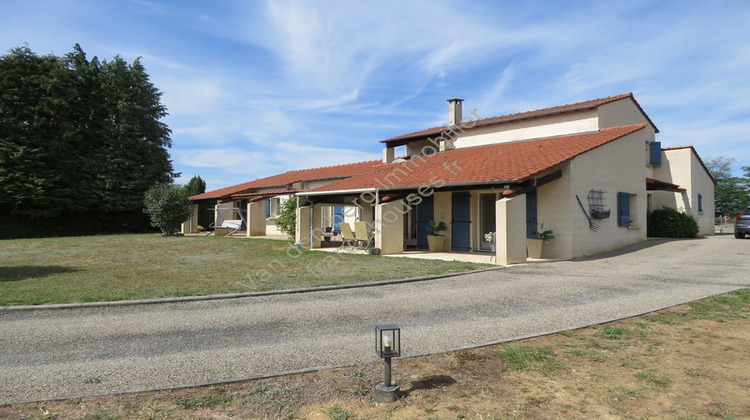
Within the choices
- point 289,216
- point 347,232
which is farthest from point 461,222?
point 289,216

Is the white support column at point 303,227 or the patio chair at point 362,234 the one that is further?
the white support column at point 303,227

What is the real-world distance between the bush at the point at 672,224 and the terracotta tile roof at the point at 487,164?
5001 millimetres

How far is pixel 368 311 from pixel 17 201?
27.6m

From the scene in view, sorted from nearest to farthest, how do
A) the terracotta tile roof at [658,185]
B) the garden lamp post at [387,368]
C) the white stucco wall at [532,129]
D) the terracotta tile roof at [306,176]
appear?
1. the garden lamp post at [387,368]
2. the white stucco wall at [532,129]
3. the terracotta tile roof at [658,185]
4. the terracotta tile roof at [306,176]

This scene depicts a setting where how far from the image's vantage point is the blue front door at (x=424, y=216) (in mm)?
15070

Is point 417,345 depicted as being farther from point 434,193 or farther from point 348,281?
point 434,193

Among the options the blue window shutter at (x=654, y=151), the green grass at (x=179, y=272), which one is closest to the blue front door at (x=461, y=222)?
the green grass at (x=179, y=272)

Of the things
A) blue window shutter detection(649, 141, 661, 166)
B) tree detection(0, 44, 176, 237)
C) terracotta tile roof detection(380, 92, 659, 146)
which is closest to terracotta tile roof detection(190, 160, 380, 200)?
terracotta tile roof detection(380, 92, 659, 146)

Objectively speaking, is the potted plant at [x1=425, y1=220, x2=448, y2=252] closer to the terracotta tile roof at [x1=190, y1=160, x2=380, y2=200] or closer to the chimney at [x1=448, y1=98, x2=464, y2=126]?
the terracotta tile roof at [x1=190, y1=160, x2=380, y2=200]

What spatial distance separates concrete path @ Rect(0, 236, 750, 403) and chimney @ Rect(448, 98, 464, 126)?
13.7 m

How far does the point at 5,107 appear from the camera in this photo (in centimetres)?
2531

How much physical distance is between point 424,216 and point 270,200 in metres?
12.1

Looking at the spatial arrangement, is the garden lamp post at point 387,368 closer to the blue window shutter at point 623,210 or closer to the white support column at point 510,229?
the white support column at point 510,229

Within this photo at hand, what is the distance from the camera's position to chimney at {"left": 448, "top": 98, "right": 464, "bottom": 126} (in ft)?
69.1
